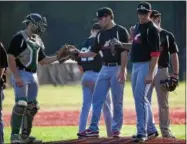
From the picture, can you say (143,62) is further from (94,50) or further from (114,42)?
(94,50)

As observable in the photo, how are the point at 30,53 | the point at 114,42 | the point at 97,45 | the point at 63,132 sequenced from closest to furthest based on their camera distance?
the point at 30,53 → the point at 114,42 → the point at 97,45 → the point at 63,132

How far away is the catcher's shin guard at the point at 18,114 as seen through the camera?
7984mm

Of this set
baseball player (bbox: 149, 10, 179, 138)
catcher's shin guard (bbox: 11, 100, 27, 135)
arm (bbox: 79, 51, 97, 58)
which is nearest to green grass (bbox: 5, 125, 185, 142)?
baseball player (bbox: 149, 10, 179, 138)

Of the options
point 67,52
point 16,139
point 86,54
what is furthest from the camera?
point 86,54

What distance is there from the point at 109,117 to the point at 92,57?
953mm

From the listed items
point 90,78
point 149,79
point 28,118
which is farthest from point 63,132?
point 149,79

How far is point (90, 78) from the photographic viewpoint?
9.48 m

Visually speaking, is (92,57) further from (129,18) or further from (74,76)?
(129,18)

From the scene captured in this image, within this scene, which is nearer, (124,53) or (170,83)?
(124,53)

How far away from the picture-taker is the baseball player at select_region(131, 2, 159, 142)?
795cm

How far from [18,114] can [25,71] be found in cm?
61

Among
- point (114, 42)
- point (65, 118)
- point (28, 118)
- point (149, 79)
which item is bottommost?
point (65, 118)

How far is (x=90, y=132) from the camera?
858 cm

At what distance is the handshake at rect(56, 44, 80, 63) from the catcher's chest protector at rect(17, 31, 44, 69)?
1.41 ft
